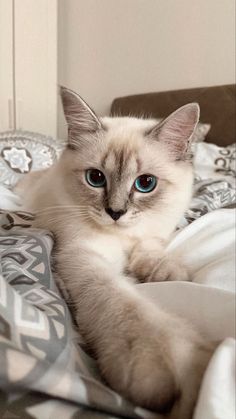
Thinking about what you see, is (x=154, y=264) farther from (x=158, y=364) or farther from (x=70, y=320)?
(x=158, y=364)

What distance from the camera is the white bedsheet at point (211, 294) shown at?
52cm

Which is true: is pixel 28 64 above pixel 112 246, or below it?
above

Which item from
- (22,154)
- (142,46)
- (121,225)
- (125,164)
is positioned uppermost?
(142,46)

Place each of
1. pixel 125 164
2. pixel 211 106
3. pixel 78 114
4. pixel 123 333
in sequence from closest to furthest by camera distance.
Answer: pixel 123 333 < pixel 125 164 < pixel 78 114 < pixel 211 106

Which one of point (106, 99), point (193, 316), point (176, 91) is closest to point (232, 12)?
point (176, 91)

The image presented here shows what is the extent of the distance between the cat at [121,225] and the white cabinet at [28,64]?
2.23m

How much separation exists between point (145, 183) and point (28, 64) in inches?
105

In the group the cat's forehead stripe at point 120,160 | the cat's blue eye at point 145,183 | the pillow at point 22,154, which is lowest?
the pillow at point 22,154

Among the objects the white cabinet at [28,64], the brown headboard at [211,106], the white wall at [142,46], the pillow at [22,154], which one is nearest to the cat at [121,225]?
the pillow at [22,154]

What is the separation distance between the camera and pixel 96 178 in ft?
3.57

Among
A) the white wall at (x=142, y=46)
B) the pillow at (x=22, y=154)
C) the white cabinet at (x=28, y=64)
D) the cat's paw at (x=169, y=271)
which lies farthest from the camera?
the white cabinet at (x=28, y=64)

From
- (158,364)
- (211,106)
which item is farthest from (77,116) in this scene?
(211,106)

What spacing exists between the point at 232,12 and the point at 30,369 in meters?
2.88

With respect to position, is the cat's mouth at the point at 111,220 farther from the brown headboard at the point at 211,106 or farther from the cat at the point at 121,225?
the brown headboard at the point at 211,106
